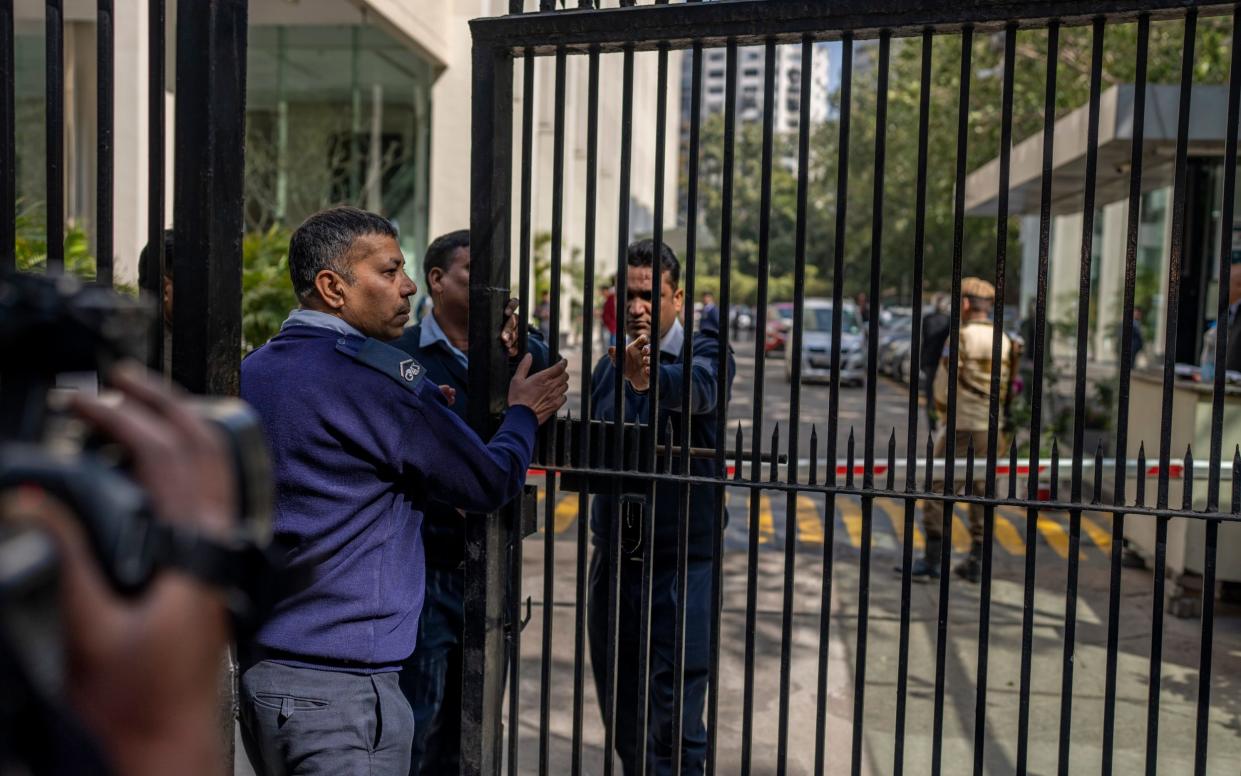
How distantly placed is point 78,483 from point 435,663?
307cm

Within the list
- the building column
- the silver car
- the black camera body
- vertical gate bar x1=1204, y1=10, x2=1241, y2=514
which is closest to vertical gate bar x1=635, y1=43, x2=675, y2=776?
vertical gate bar x1=1204, y1=10, x2=1241, y2=514

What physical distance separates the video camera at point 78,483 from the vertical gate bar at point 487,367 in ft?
7.40

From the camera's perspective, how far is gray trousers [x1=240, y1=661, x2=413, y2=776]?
2982mm

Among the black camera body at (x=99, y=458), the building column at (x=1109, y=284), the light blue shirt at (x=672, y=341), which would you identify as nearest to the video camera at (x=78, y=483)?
the black camera body at (x=99, y=458)

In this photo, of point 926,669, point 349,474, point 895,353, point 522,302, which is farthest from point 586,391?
point 895,353

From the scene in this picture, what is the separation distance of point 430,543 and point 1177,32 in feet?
59.9

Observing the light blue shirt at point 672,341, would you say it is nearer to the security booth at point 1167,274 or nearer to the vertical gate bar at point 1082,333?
the security booth at point 1167,274

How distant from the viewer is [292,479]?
9.87 feet

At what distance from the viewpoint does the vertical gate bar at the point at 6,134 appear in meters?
2.99

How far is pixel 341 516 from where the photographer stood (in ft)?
9.89

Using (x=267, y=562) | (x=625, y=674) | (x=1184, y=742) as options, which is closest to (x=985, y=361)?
(x=1184, y=742)

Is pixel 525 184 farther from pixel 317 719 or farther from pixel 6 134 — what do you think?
pixel 317 719

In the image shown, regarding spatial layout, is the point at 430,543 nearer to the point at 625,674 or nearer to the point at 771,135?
the point at 625,674

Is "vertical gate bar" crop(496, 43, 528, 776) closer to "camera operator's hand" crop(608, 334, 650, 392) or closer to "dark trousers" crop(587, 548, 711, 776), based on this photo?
"camera operator's hand" crop(608, 334, 650, 392)
